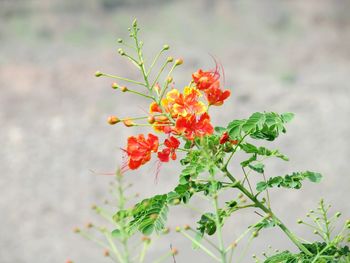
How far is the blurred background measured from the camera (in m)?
13.9

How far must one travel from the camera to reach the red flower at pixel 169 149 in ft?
7.55

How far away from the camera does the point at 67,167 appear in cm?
1477

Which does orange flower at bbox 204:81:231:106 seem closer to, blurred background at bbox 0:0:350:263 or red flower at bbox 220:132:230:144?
red flower at bbox 220:132:230:144

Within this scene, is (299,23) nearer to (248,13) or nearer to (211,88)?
(248,13)

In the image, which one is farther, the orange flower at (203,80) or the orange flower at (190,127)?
the orange flower at (203,80)

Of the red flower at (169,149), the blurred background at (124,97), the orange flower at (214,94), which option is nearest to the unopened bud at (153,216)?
the red flower at (169,149)

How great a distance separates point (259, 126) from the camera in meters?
2.38

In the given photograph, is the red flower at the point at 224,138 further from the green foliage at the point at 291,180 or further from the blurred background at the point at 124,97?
the blurred background at the point at 124,97

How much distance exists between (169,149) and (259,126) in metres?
0.30

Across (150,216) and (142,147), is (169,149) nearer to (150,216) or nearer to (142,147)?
(142,147)

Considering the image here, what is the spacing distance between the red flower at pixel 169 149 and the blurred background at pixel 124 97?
10118mm

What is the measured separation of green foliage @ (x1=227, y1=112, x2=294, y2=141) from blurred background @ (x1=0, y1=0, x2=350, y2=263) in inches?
394

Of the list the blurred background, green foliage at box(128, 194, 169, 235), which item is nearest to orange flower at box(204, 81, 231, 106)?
green foliage at box(128, 194, 169, 235)

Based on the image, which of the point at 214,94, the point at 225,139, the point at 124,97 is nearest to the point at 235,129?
the point at 225,139
